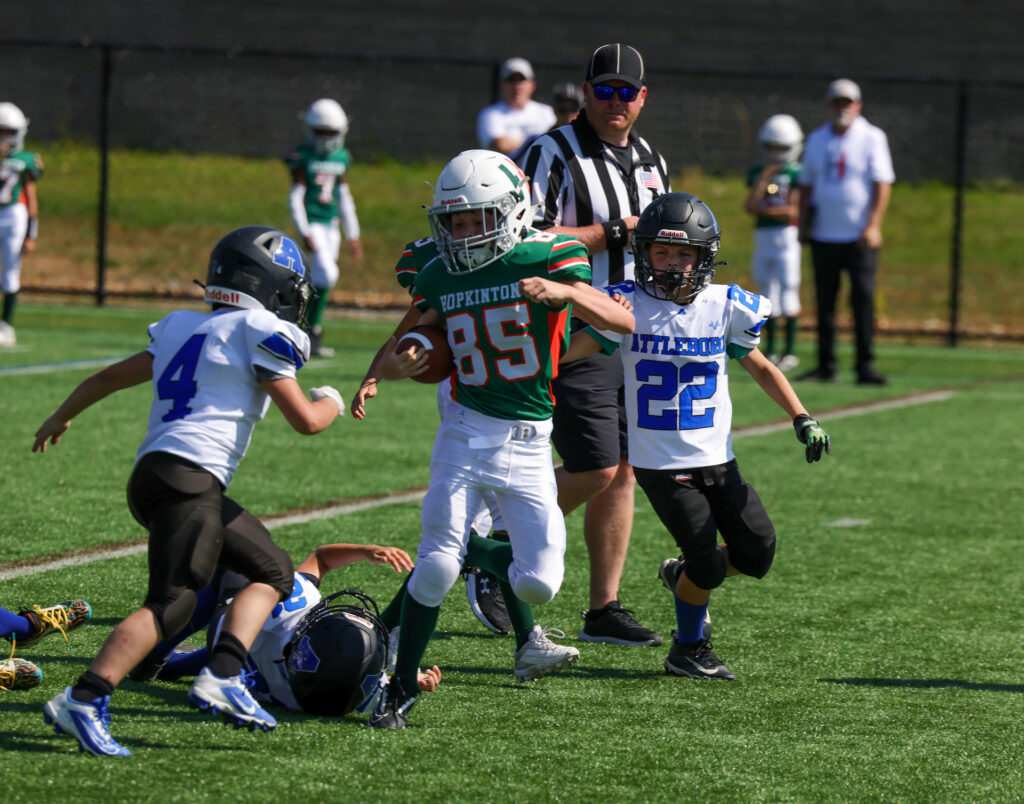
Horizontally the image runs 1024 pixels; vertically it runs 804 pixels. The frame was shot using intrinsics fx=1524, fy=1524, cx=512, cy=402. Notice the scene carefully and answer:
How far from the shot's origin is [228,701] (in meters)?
3.62

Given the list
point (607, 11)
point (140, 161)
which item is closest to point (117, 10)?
point (140, 161)

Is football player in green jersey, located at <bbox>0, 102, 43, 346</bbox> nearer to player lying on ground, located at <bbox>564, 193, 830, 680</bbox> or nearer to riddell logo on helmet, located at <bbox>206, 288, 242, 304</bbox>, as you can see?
player lying on ground, located at <bbox>564, 193, 830, 680</bbox>

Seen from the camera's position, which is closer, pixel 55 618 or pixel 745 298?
pixel 55 618

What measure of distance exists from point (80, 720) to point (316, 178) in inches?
395

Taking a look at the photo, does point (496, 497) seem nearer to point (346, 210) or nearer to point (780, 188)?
point (780, 188)

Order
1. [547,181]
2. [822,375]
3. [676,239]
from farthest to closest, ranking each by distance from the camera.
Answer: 1. [822,375]
2. [547,181]
3. [676,239]

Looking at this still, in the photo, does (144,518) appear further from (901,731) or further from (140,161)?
(140,161)

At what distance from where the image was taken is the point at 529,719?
407cm

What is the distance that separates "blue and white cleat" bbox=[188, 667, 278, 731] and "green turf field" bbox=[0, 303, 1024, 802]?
9 centimetres

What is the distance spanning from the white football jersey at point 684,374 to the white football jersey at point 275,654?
3.90ft

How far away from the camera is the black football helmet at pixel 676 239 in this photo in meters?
4.62

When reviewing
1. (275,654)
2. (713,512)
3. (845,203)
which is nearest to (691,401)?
(713,512)

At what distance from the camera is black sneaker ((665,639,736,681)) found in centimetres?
456

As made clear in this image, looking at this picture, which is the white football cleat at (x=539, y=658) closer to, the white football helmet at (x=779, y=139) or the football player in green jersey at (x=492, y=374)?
the football player in green jersey at (x=492, y=374)
